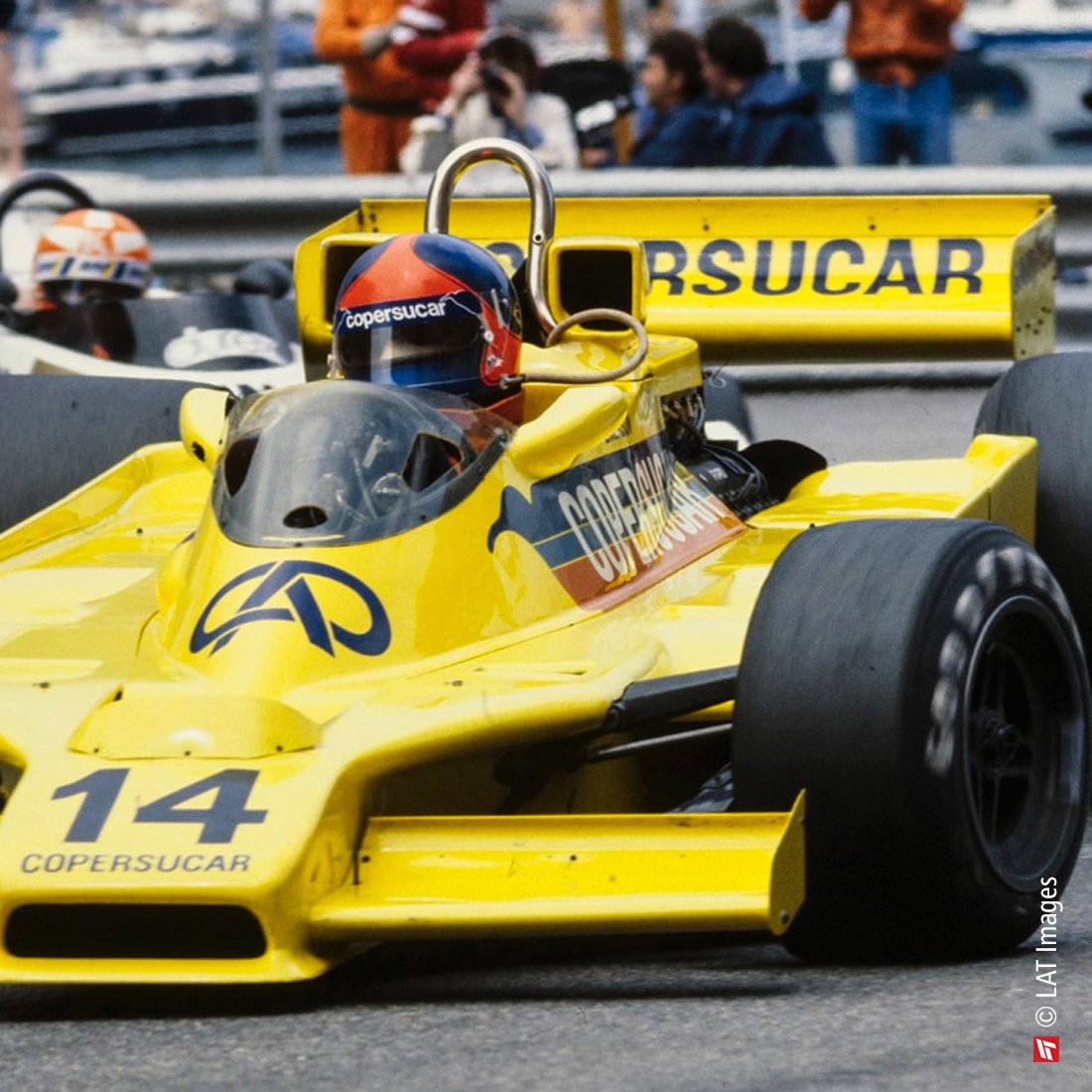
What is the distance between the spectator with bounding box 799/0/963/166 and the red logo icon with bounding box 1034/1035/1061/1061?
22.2 ft

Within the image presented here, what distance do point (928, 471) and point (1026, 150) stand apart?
36.6 feet

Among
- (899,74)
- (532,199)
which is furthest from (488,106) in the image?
(532,199)

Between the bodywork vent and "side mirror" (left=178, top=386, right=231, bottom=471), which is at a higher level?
"side mirror" (left=178, top=386, right=231, bottom=471)

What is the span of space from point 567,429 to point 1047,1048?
1.79 metres

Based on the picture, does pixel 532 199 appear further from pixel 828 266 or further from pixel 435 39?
pixel 435 39

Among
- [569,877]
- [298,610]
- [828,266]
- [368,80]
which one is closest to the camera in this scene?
[569,877]

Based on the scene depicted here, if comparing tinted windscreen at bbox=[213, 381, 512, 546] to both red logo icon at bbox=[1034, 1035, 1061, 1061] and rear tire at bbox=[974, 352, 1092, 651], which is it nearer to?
red logo icon at bbox=[1034, 1035, 1061, 1061]

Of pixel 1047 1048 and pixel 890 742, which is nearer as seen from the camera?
pixel 1047 1048

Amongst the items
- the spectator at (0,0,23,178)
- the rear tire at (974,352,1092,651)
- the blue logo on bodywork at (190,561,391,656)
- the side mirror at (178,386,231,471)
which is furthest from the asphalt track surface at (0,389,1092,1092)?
the spectator at (0,0,23,178)

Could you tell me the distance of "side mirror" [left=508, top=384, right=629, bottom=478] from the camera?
4723 millimetres

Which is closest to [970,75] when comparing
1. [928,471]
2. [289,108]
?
[289,108]
